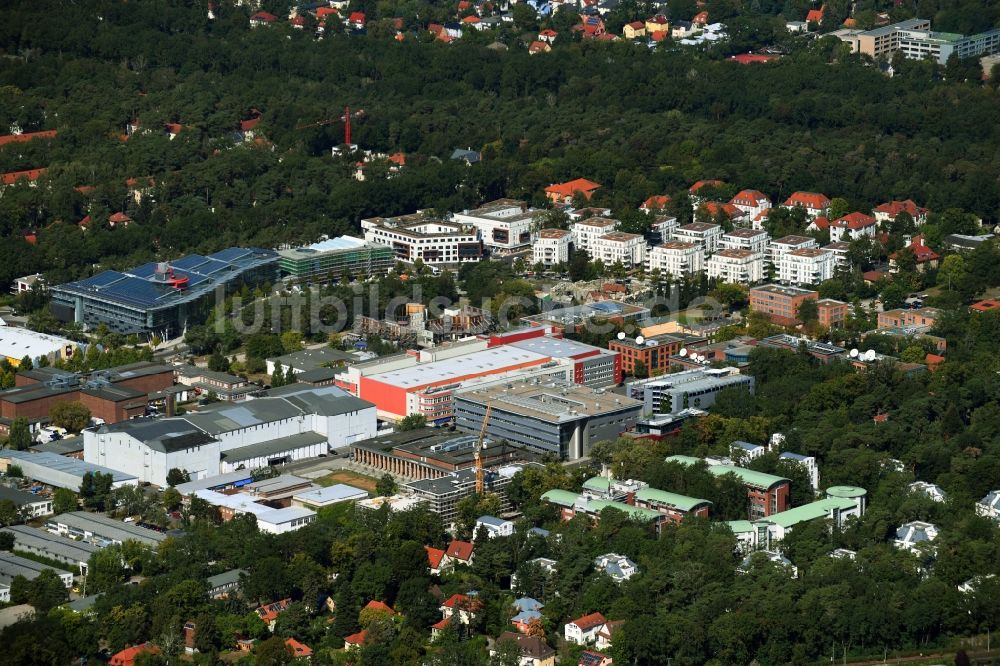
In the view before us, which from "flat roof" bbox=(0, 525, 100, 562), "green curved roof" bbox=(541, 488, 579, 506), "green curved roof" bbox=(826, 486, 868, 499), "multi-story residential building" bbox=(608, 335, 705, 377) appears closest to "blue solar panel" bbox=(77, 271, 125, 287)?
"multi-story residential building" bbox=(608, 335, 705, 377)

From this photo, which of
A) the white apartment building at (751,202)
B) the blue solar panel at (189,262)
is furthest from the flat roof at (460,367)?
the white apartment building at (751,202)

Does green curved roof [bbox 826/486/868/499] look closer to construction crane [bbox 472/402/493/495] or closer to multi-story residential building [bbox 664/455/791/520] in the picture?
multi-story residential building [bbox 664/455/791/520]

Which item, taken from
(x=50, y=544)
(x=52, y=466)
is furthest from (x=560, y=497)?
(x=52, y=466)

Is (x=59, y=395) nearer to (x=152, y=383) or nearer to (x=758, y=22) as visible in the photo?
(x=152, y=383)

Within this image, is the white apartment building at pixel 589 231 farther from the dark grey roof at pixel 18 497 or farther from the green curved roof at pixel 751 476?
the dark grey roof at pixel 18 497

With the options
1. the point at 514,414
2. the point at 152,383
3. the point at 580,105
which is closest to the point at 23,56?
the point at 580,105

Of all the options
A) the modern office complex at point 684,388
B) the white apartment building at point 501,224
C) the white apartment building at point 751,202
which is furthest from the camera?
the white apartment building at point 751,202
